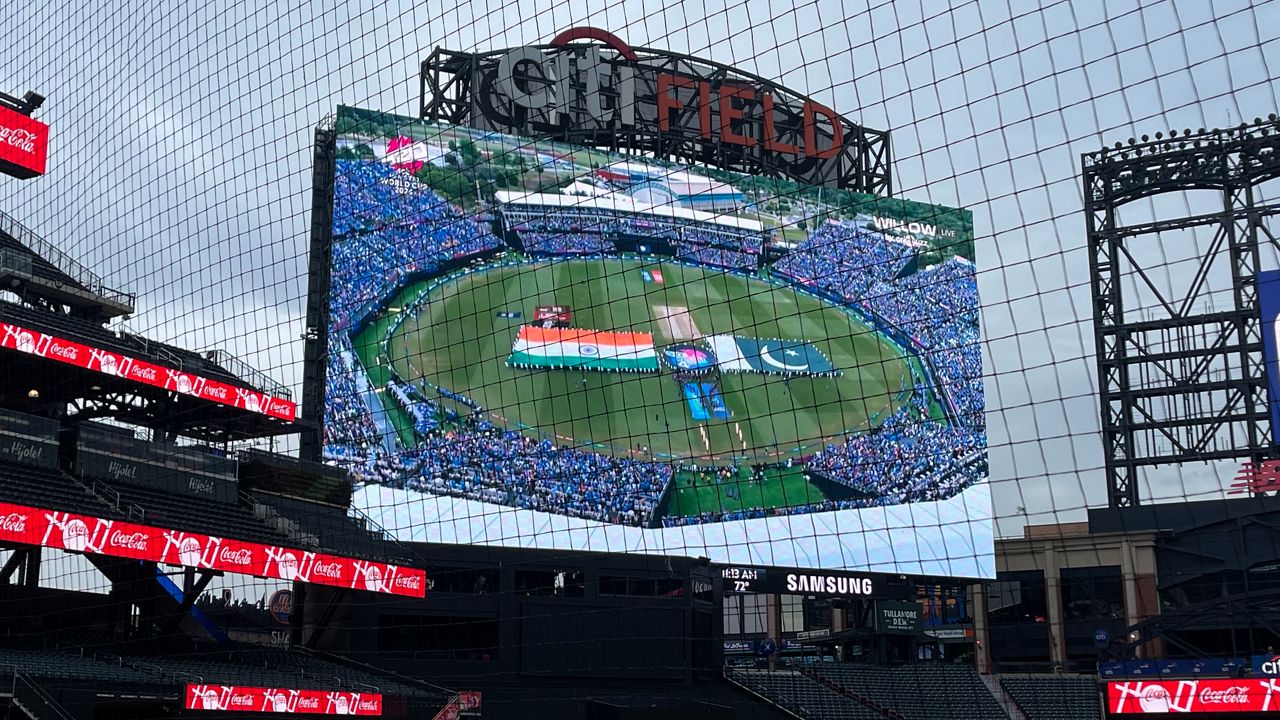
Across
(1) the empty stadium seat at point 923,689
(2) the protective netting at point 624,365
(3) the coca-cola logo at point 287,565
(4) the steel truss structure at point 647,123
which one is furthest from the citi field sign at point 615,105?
(3) the coca-cola logo at point 287,565

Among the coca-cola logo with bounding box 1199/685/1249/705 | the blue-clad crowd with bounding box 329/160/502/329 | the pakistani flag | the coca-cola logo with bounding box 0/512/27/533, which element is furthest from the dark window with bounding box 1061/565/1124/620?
the coca-cola logo with bounding box 0/512/27/533

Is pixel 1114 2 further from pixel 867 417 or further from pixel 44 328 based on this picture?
pixel 867 417

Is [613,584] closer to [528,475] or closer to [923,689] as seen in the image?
[923,689]

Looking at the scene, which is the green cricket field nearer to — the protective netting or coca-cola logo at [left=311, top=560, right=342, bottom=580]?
the protective netting

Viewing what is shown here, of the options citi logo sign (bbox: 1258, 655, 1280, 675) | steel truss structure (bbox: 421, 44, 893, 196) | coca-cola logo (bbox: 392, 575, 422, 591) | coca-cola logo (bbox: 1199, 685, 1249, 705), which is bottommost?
coca-cola logo (bbox: 1199, 685, 1249, 705)

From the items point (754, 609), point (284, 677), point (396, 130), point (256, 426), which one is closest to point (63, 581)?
point (256, 426)
